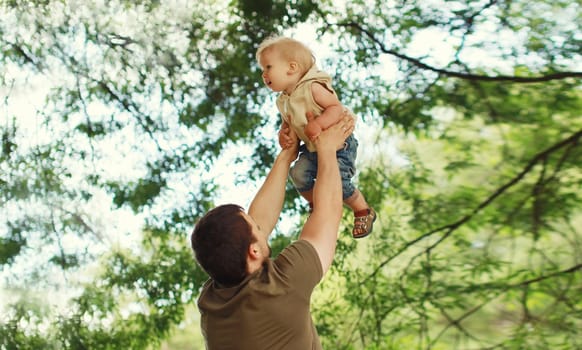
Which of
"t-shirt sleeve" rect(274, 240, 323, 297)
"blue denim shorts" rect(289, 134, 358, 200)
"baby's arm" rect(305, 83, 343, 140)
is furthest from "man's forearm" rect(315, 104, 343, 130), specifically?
"t-shirt sleeve" rect(274, 240, 323, 297)

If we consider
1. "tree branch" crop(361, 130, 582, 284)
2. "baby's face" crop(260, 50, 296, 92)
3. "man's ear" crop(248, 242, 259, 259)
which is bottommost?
"man's ear" crop(248, 242, 259, 259)

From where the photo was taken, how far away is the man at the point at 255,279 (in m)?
1.72

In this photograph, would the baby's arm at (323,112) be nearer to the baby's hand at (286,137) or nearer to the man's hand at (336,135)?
the man's hand at (336,135)

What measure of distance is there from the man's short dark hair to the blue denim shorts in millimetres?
424

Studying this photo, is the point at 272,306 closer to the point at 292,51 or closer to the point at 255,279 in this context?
the point at 255,279

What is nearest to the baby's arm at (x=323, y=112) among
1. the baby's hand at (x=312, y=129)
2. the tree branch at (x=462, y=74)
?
the baby's hand at (x=312, y=129)

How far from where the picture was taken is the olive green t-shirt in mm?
1726

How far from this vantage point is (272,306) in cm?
173

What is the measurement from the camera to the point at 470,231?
452 cm

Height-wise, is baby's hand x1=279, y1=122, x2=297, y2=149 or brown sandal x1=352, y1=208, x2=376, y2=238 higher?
baby's hand x1=279, y1=122, x2=297, y2=149

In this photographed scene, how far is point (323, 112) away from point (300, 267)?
1.49 ft

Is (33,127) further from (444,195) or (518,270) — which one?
(518,270)

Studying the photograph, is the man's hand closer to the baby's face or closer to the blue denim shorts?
the blue denim shorts

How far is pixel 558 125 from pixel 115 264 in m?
2.58
